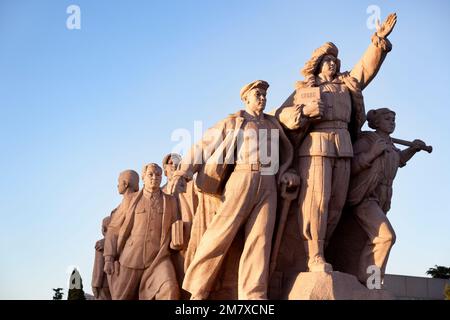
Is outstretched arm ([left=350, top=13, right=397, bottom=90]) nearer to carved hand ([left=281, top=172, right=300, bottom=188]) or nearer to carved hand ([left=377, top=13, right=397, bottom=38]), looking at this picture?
carved hand ([left=377, top=13, right=397, bottom=38])

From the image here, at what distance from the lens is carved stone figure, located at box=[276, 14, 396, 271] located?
927 cm

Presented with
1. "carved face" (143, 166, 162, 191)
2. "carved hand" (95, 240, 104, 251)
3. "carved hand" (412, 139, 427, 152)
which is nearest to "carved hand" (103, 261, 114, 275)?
"carved hand" (95, 240, 104, 251)

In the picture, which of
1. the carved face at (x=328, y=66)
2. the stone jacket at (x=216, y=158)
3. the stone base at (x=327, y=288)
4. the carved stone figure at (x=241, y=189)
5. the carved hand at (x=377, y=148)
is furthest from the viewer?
the carved face at (x=328, y=66)

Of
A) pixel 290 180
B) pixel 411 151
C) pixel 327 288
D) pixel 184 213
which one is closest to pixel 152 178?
pixel 184 213

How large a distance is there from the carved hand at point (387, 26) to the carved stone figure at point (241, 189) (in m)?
1.71

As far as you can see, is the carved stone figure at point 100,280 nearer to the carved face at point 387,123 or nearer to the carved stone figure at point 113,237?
the carved stone figure at point 113,237

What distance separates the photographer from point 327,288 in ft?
28.9

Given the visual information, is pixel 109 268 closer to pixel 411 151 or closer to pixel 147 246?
→ pixel 147 246

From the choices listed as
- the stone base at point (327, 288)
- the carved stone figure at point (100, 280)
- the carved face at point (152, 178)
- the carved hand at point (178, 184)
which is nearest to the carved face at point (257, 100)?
the carved hand at point (178, 184)

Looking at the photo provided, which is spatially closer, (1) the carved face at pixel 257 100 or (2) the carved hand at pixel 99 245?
(1) the carved face at pixel 257 100

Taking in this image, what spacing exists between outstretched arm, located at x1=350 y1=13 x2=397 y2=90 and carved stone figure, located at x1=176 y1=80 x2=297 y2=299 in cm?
137

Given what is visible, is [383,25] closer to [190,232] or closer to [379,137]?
[379,137]

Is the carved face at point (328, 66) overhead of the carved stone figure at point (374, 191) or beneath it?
overhead

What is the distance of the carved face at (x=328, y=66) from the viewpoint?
9984 mm
